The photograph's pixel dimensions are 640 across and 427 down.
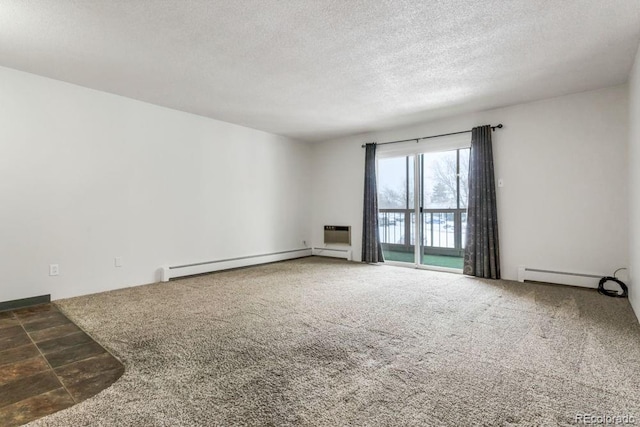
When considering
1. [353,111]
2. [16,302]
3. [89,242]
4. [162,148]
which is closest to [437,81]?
[353,111]

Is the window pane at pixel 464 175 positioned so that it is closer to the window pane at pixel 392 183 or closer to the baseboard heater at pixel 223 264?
the window pane at pixel 392 183

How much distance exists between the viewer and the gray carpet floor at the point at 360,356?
152 cm

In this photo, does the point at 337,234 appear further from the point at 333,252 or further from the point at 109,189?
the point at 109,189

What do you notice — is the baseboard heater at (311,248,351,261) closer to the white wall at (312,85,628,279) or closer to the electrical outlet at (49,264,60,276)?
the white wall at (312,85,628,279)

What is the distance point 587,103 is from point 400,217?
299 centimetres

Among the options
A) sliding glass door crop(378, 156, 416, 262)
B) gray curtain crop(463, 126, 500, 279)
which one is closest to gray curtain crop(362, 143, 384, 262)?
sliding glass door crop(378, 156, 416, 262)

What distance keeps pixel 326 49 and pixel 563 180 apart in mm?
3534

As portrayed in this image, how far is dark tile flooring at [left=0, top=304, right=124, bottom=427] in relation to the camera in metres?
1.61

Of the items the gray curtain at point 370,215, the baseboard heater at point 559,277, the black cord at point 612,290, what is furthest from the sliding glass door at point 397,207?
the black cord at point 612,290

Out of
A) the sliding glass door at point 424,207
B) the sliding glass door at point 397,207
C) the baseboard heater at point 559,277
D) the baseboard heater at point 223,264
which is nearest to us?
the baseboard heater at point 559,277

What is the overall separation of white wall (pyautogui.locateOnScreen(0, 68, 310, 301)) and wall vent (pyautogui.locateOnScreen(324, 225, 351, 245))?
148cm

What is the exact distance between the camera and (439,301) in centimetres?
344

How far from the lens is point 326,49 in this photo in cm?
291

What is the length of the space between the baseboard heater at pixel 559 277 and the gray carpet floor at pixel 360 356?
0.23m
